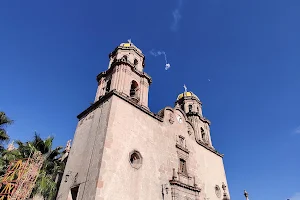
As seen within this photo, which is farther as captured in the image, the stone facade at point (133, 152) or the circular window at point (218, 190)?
the circular window at point (218, 190)

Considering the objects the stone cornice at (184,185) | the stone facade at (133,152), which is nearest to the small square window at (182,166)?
the stone facade at (133,152)

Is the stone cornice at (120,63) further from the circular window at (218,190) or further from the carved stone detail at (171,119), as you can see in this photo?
the circular window at (218,190)

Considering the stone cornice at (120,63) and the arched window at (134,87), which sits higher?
the stone cornice at (120,63)

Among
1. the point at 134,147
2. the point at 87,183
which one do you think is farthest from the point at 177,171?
the point at 87,183

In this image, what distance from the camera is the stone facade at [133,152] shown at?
11.6 metres

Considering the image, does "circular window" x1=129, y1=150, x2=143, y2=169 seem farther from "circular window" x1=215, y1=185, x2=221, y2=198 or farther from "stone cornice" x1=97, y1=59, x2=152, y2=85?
"circular window" x1=215, y1=185, x2=221, y2=198

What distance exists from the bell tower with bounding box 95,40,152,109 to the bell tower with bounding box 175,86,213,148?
277 inches

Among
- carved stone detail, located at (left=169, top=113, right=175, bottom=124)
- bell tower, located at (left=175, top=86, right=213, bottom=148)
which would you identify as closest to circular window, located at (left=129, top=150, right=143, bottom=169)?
carved stone detail, located at (left=169, top=113, right=175, bottom=124)

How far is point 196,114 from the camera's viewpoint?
23.4 meters

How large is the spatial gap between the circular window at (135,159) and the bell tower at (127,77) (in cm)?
411

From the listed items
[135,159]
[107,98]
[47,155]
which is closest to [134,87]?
[107,98]

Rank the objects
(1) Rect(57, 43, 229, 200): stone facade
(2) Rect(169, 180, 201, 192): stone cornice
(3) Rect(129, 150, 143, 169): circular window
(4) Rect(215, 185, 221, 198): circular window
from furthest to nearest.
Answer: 1. (4) Rect(215, 185, 221, 198): circular window
2. (2) Rect(169, 180, 201, 192): stone cornice
3. (3) Rect(129, 150, 143, 169): circular window
4. (1) Rect(57, 43, 229, 200): stone facade

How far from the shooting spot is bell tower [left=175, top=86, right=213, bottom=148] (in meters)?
22.5

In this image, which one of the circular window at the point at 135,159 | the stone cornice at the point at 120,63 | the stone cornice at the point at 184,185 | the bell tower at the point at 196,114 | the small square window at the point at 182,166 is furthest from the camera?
the bell tower at the point at 196,114
